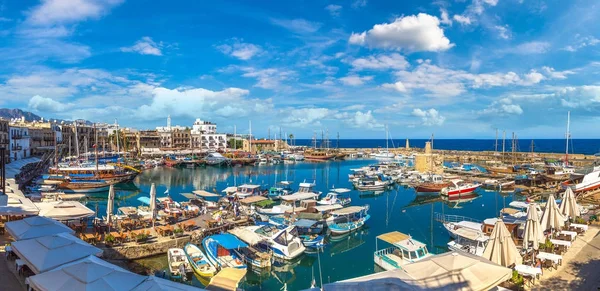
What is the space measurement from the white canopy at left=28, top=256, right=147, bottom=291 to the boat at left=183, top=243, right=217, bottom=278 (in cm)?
705

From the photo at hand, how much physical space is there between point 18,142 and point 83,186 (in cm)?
2479

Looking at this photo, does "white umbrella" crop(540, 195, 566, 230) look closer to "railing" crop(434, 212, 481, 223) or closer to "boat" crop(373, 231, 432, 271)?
"boat" crop(373, 231, 432, 271)

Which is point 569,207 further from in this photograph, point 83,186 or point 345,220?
point 83,186

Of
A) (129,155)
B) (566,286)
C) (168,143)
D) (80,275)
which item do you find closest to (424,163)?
(566,286)

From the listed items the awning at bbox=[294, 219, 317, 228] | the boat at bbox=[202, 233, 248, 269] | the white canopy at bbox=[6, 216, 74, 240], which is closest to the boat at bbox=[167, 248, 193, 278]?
the boat at bbox=[202, 233, 248, 269]

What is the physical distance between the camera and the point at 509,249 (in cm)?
1316

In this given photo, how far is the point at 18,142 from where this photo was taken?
2270 inches

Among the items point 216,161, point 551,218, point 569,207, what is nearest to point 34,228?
point 551,218

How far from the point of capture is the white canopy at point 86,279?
9.16 metres

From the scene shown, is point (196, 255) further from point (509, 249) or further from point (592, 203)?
point (592, 203)

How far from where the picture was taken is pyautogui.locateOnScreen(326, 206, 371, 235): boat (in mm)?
24734

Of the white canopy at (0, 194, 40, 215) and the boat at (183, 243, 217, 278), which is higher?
the white canopy at (0, 194, 40, 215)

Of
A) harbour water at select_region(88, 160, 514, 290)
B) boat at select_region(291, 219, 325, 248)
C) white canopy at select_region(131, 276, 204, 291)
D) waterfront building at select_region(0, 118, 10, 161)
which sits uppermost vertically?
waterfront building at select_region(0, 118, 10, 161)

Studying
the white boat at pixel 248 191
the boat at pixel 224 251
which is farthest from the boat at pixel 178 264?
the white boat at pixel 248 191
